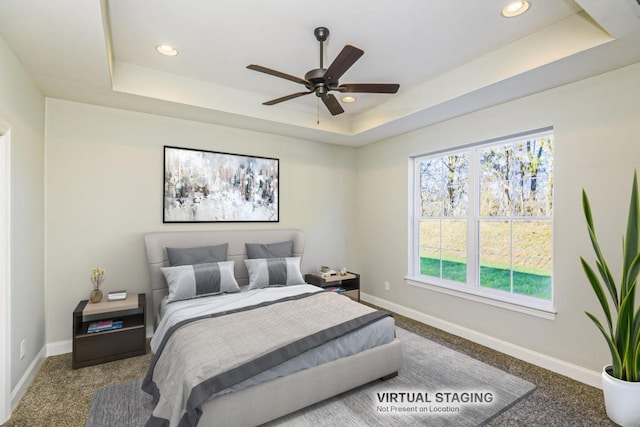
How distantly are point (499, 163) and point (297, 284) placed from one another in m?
2.65

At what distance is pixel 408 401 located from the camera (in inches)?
93.4

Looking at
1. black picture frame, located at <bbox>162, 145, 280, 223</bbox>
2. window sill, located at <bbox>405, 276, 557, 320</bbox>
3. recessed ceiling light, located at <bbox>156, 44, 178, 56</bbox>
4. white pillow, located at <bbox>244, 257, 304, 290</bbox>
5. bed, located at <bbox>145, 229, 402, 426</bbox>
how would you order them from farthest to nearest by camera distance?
black picture frame, located at <bbox>162, 145, 280, 223</bbox> < white pillow, located at <bbox>244, 257, 304, 290</bbox> < window sill, located at <bbox>405, 276, 557, 320</bbox> < recessed ceiling light, located at <bbox>156, 44, 178, 56</bbox> < bed, located at <bbox>145, 229, 402, 426</bbox>

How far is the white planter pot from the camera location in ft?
6.54

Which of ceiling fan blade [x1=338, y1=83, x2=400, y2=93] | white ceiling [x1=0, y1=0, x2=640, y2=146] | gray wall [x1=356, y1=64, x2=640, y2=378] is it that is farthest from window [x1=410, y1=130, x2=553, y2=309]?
ceiling fan blade [x1=338, y1=83, x2=400, y2=93]

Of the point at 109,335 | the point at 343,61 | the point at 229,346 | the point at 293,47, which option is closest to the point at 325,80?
the point at 343,61

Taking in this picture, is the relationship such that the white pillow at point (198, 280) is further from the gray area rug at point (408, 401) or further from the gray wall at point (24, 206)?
the gray wall at point (24, 206)

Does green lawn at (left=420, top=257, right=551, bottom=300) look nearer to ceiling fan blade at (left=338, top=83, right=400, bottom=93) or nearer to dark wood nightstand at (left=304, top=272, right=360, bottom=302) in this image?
dark wood nightstand at (left=304, top=272, right=360, bottom=302)

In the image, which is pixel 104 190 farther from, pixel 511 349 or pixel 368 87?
pixel 511 349

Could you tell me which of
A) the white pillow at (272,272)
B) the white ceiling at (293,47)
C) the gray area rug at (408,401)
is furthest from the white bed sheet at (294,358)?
the white ceiling at (293,47)

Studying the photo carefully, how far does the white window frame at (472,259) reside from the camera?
303cm

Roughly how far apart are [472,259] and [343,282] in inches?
69.7

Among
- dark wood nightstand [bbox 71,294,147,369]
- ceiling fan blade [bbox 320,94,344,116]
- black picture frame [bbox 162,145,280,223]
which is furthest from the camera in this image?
black picture frame [bbox 162,145,280,223]

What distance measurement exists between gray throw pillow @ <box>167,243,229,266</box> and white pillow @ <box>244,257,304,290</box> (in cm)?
35

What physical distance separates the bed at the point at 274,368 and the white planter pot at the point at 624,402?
1.39m
